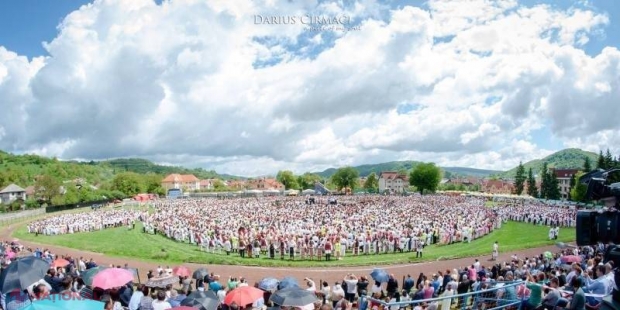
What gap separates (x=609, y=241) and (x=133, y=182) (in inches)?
4407

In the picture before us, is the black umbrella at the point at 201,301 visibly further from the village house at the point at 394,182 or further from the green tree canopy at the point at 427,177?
the village house at the point at 394,182

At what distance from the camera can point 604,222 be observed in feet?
16.8

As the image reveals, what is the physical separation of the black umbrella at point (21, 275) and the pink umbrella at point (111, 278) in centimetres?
230

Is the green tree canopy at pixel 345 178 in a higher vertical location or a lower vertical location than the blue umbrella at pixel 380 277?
higher

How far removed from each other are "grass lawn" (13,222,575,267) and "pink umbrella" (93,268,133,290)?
12.0m

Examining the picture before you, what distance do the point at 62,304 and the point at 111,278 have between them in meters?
5.40

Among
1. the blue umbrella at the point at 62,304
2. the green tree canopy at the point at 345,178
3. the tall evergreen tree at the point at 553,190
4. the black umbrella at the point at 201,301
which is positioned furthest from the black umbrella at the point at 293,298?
the green tree canopy at the point at 345,178

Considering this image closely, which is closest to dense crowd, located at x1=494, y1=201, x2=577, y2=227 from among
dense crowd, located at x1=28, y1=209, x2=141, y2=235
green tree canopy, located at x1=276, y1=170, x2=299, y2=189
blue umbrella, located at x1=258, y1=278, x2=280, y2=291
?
blue umbrella, located at x1=258, y1=278, x2=280, y2=291

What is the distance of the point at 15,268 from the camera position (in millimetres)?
8977

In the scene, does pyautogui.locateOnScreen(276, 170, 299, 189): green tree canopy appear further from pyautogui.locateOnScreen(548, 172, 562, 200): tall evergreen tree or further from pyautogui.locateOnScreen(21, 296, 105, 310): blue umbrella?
pyautogui.locateOnScreen(21, 296, 105, 310): blue umbrella

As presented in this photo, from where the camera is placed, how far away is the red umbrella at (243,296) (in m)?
10.3

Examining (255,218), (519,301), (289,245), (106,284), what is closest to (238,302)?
Result: (106,284)

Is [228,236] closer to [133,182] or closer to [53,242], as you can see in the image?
[53,242]

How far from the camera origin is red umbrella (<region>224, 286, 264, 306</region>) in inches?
406
